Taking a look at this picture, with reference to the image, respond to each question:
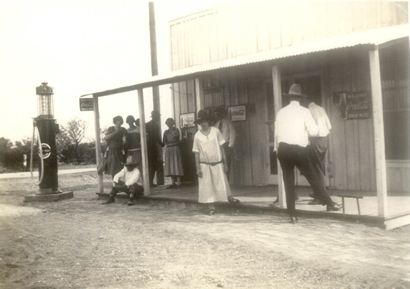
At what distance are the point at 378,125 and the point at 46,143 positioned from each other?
320 inches

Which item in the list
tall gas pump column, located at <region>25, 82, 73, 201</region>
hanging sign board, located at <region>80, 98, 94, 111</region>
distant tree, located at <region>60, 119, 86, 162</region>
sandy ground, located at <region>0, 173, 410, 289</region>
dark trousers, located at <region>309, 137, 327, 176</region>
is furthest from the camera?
distant tree, located at <region>60, 119, 86, 162</region>

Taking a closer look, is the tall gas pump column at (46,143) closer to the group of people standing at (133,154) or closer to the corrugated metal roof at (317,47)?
the group of people standing at (133,154)

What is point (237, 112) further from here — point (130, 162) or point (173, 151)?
point (130, 162)

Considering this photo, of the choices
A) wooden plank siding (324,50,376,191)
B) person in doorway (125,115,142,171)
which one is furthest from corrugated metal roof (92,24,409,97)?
person in doorway (125,115,142,171)

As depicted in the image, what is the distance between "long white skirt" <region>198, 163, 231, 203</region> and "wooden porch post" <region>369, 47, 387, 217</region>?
2.55 metres

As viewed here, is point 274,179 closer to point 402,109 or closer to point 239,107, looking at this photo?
point 239,107

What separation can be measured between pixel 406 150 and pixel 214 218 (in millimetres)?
3366

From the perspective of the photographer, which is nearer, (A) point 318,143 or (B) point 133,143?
(A) point 318,143

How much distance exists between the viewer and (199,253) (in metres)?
6.15

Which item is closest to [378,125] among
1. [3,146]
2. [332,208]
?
[332,208]

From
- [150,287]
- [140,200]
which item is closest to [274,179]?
[140,200]

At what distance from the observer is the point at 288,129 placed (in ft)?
24.5

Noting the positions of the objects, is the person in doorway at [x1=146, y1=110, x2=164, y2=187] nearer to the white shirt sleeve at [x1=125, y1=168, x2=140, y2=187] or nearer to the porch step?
the porch step

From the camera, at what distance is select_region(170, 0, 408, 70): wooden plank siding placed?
371 inches
